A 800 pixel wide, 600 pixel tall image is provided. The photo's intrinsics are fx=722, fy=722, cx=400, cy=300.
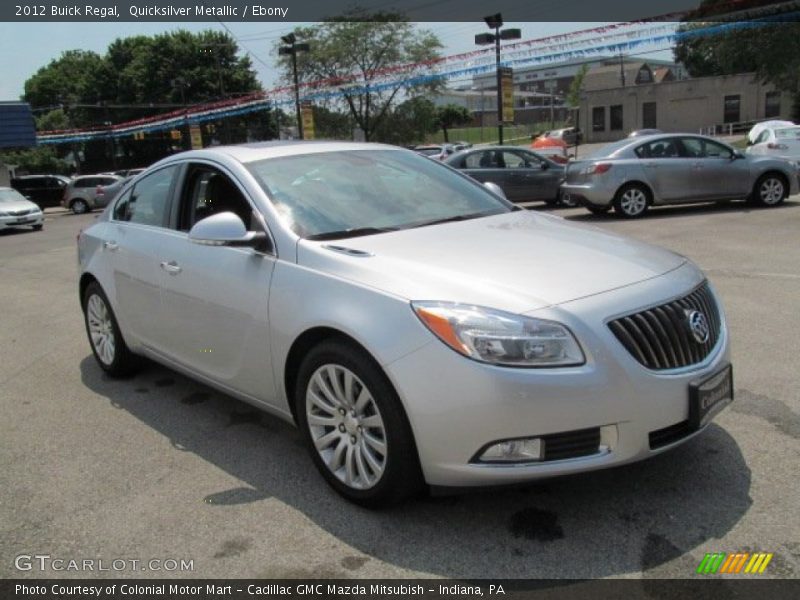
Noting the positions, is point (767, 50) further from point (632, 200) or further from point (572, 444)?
point (572, 444)

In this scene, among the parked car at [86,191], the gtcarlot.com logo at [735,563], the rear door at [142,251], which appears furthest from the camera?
the parked car at [86,191]

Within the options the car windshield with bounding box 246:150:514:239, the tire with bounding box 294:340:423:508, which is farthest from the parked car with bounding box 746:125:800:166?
the tire with bounding box 294:340:423:508

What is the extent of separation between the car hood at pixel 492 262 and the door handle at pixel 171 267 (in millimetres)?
1081

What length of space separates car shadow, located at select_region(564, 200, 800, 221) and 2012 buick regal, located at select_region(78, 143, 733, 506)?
9.66 metres

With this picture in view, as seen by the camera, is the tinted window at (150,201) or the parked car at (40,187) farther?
the parked car at (40,187)

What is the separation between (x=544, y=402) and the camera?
2670mm

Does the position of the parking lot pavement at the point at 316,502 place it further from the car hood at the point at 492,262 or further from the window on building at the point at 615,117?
the window on building at the point at 615,117

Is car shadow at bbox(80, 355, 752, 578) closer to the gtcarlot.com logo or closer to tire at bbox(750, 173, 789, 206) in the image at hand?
the gtcarlot.com logo

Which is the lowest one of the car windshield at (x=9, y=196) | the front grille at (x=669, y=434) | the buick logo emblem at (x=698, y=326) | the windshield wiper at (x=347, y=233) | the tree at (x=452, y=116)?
the front grille at (x=669, y=434)

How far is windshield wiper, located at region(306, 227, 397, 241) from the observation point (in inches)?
139

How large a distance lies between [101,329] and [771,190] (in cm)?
1226

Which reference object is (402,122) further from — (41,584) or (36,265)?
(41,584)

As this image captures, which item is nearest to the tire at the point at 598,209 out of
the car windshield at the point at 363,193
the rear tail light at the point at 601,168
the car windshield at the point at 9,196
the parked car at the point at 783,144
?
the rear tail light at the point at 601,168

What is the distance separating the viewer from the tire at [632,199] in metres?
12.9
